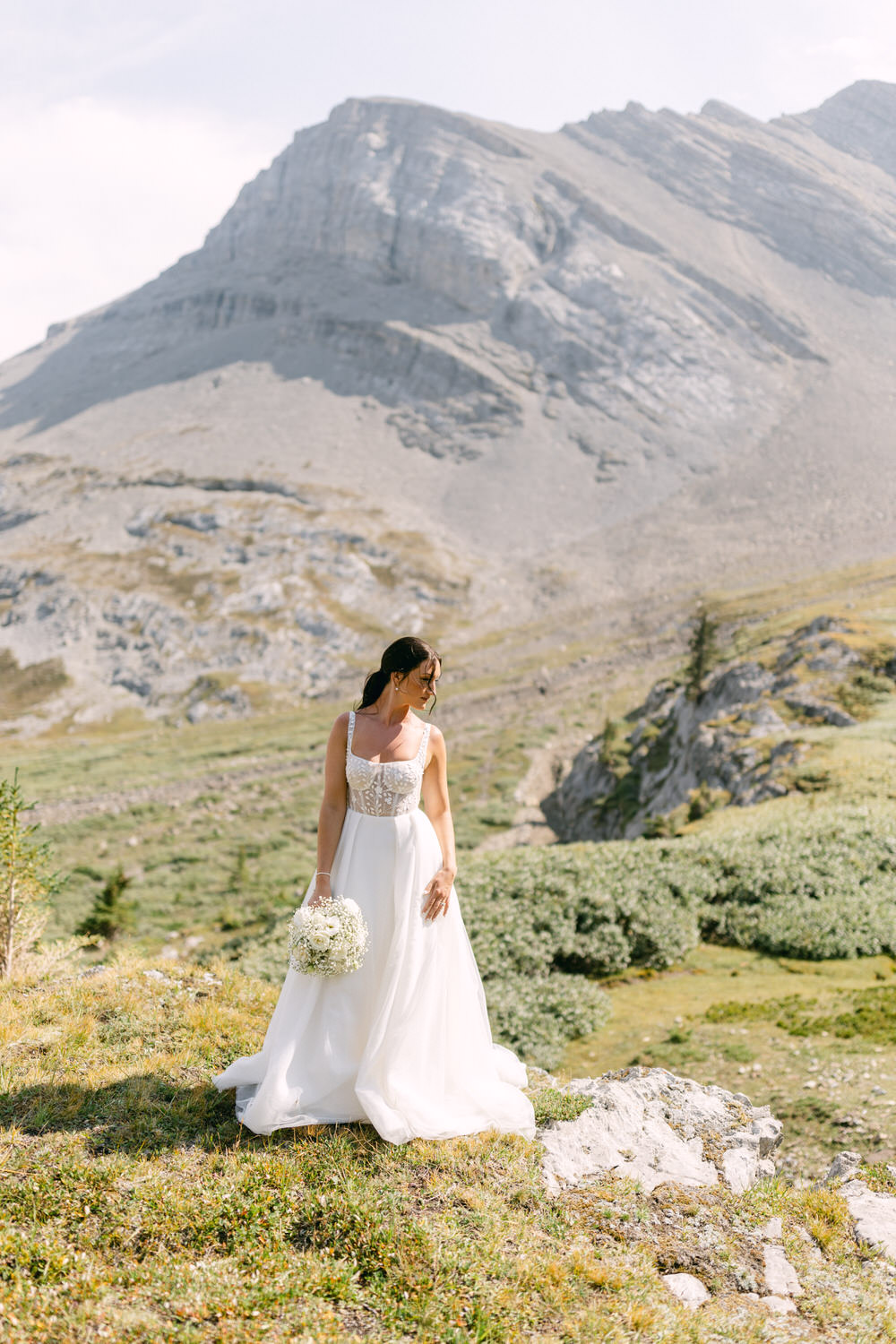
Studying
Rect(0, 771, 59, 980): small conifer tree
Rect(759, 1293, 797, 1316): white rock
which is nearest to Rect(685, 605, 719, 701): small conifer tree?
Rect(0, 771, 59, 980): small conifer tree

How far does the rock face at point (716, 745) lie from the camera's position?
29719 mm

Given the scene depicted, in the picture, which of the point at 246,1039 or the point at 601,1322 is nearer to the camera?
the point at 601,1322

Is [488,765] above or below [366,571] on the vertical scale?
below

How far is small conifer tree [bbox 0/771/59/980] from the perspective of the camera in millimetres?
12047

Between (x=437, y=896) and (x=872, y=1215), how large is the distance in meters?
4.98

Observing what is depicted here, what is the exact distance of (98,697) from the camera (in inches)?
4112

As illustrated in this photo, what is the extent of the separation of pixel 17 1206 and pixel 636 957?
46.3 feet

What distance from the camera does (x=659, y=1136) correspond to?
8.16m

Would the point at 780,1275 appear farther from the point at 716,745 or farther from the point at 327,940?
the point at 716,745

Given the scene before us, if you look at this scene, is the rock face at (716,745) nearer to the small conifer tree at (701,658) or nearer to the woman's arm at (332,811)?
the small conifer tree at (701,658)

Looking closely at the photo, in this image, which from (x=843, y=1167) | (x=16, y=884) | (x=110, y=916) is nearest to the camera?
(x=843, y=1167)

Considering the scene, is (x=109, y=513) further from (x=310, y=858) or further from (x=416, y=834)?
(x=416, y=834)

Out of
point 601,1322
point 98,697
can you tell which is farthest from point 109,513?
point 601,1322

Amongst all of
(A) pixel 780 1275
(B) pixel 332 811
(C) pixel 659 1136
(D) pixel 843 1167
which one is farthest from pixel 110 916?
(A) pixel 780 1275
